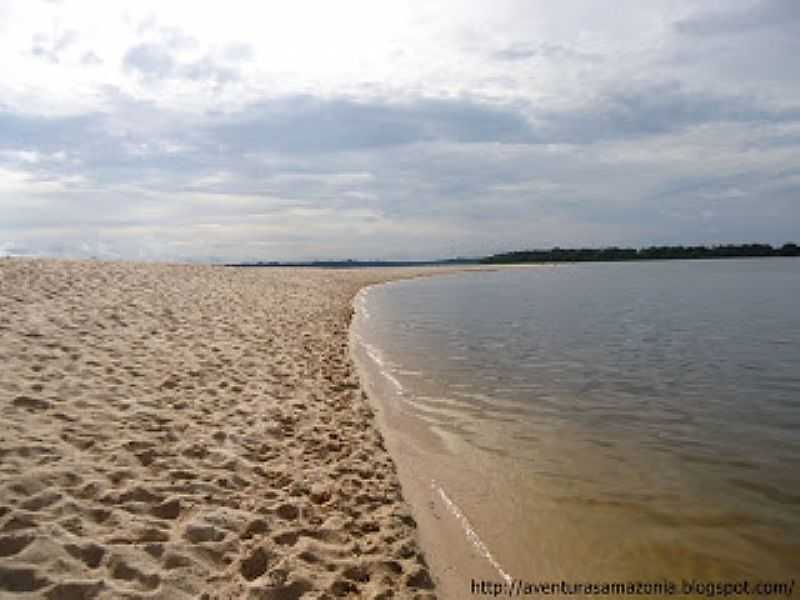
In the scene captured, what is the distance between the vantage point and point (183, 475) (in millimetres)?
6961

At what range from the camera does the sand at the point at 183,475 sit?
16.6 feet

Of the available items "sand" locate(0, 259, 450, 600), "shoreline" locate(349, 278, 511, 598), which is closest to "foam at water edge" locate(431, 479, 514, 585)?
"shoreline" locate(349, 278, 511, 598)

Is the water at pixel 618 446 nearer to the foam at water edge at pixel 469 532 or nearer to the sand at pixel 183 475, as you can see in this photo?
the foam at water edge at pixel 469 532

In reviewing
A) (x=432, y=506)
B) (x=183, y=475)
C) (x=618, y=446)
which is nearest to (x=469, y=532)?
(x=432, y=506)

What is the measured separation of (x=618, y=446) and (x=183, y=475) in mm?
6676

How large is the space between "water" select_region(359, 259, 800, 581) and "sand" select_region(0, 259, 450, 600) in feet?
4.89

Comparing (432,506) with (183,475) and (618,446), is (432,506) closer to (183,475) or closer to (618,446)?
(183,475)

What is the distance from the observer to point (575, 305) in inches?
1374

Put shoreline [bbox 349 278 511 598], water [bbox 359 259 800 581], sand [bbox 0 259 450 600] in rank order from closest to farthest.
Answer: sand [bbox 0 259 450 600] < shoreline [bbox 349 278 511 598] < water [bbox 359 259 800 581]

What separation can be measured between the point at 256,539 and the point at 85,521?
162cm

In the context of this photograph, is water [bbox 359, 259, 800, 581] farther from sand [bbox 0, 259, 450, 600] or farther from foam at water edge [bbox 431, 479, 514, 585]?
sand [bbox 0, 259, 450, 600]

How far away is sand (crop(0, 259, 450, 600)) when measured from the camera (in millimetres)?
5062

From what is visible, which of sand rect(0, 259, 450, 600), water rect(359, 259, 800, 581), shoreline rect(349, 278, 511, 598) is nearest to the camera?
sand rect(0, 259, 450, 600)

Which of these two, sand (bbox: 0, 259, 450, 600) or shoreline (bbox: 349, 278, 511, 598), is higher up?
sand (bbox: 0, 259, 450, 600)
